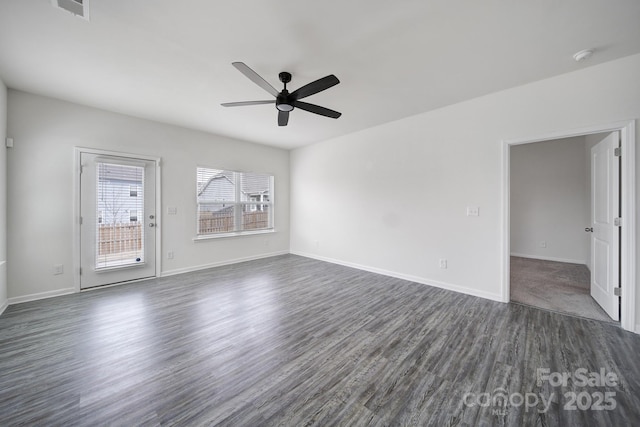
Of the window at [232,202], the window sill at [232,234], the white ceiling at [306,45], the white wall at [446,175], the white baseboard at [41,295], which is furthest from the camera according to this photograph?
the window at [232,202]

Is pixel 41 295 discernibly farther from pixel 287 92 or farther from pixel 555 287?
pixel 555 287

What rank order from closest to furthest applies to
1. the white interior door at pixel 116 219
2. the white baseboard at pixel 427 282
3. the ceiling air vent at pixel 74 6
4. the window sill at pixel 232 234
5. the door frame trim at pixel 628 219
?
the ceiling air vent at pixel 74 6, the door frame trim at pixel 628 219, the white baseboard at pixel 427 282, the white interior door at pixel 116 219, the window sill at pixel 232 234

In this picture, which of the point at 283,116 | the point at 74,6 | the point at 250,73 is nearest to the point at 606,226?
the point at 283,116

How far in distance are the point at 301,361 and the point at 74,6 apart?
3206 mm

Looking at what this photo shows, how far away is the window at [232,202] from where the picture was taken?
187 inches

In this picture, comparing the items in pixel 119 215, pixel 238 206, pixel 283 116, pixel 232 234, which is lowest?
pixel 232 234

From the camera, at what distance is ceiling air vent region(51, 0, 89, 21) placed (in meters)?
1.66

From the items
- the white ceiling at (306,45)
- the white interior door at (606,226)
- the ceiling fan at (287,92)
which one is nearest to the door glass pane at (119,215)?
the white ceiling at (306,45)

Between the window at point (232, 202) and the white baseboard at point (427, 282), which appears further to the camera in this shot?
the window at point (232, 202)

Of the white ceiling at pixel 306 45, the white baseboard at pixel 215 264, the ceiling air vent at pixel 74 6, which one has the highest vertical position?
the white ceiling at pixel 306 45

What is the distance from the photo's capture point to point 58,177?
3268mm

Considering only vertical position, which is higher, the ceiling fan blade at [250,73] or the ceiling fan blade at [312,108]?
the ceiling fan blade at [250,73]

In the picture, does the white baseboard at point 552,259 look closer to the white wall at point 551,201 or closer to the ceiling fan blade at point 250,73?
the white wall at point 551,201

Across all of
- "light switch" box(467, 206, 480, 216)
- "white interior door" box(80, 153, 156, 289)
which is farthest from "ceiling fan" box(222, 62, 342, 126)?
"white interior door" box(80, 153, 156, 289)
